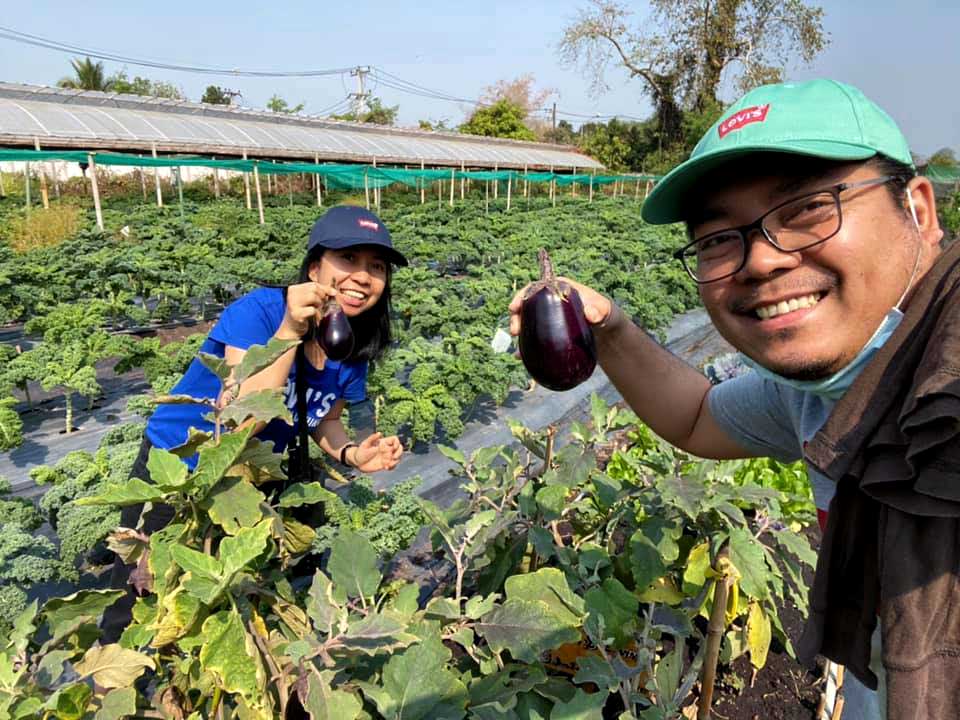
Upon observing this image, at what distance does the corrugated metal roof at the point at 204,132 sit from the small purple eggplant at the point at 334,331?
14763mm

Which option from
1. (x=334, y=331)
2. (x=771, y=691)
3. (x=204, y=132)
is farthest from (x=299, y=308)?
(x=204, y=132)

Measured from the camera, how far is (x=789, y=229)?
99cm

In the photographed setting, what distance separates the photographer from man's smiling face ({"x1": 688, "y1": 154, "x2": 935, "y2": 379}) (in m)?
0.95

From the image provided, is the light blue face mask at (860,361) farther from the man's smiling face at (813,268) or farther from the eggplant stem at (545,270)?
the eggplant stem at (545,270)

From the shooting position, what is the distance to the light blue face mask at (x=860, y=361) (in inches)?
38.0

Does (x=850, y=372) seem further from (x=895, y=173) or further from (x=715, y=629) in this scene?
(x=715, y=629)

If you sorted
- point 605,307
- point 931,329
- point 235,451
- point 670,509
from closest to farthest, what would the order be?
point 931,329
point 235,451
point 605,307
point 670,509

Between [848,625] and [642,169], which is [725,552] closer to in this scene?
[848,625]

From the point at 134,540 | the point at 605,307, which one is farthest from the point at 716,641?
the point at 134,540

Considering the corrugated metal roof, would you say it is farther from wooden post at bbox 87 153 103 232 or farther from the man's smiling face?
the man's smiling face

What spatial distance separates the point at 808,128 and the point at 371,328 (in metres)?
1.46

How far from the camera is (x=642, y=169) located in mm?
35750

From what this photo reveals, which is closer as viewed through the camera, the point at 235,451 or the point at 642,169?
the point at 235,451

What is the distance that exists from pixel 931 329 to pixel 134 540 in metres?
1.30
